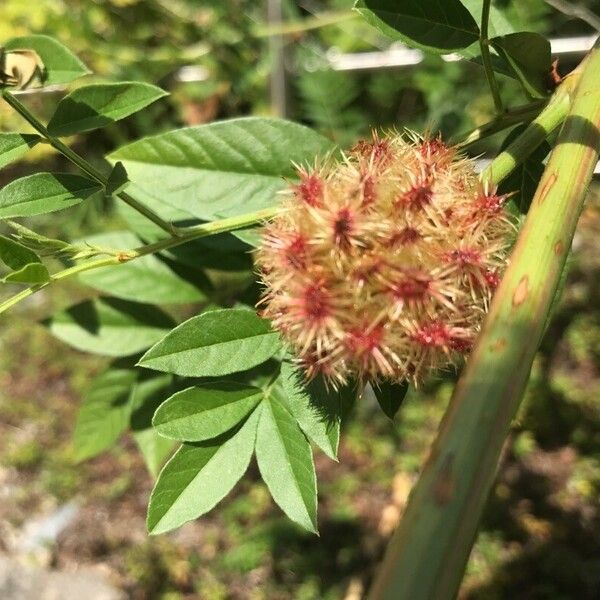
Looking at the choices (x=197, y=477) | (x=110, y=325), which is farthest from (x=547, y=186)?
(x=110, y=325)

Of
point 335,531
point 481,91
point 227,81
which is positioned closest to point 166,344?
point 335,531

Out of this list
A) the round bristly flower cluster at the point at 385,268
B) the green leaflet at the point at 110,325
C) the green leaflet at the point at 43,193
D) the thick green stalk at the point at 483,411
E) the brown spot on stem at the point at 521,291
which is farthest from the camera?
the green leaflet at the point at 110,325

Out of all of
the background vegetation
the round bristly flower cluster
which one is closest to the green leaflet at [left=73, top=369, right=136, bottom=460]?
the round bristly flower cluster

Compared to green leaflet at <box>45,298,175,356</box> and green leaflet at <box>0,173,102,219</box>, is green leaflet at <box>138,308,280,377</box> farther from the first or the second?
green leaflet at <box>45,298,175,356</box>

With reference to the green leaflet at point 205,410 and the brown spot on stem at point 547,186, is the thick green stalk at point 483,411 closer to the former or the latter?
the brown spot on stem at point 547,186

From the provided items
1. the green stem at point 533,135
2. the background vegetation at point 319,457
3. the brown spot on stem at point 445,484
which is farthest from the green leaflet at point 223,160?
the background vegetation at point 319,457

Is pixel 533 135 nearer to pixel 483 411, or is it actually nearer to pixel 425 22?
pixel 425 22
